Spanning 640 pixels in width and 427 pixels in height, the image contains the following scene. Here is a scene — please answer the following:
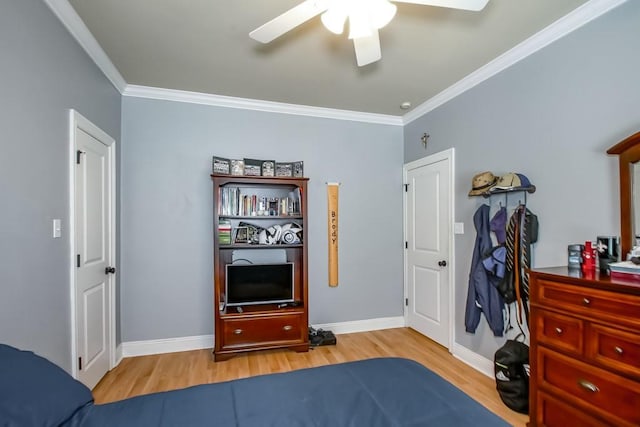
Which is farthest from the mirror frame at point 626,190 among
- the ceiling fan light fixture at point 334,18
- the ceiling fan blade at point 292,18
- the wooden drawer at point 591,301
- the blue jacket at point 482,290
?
the ceiling fan blade at point 292,18

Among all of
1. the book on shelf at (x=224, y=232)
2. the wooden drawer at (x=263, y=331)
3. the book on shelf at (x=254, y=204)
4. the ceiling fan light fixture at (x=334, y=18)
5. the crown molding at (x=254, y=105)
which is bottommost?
the wooden drawer at (x=263, y=331)

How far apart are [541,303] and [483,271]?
2.54ft

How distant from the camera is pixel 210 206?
323 centimetres

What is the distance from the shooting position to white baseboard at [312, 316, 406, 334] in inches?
141

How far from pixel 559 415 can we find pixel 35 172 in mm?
3195

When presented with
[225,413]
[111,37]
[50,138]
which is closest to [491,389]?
[225,413]

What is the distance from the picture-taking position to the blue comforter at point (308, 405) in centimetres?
100

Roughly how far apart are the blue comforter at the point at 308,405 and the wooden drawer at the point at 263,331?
1.79 m

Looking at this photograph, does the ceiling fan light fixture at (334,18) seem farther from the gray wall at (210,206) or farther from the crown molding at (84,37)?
the gray wall at (210,206)

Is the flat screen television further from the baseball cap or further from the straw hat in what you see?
the baseball cap

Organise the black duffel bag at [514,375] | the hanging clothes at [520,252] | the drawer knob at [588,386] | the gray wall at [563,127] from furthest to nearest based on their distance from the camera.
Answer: the hanging clothes at [520,252]
the black duffel bag at [514,375]
the gray wall at [563,127]
the drawer knob at [588,386]

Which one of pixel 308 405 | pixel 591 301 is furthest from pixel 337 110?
pixel 308 405

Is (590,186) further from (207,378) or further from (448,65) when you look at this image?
(207,378)

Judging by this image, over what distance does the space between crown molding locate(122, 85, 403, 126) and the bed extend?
8.87ft
